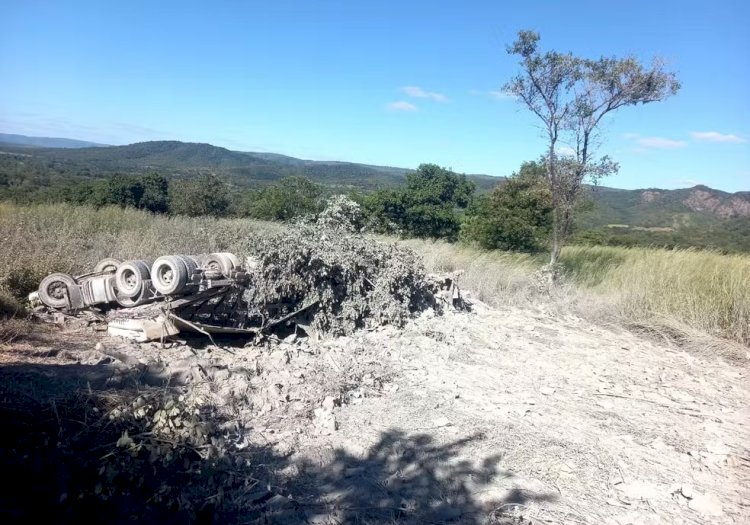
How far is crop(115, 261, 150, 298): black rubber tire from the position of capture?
5.33 metres

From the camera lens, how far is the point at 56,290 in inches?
224

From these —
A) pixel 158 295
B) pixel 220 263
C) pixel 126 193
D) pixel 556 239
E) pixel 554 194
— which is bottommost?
pixel 158 295

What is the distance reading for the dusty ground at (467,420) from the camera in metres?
2.85

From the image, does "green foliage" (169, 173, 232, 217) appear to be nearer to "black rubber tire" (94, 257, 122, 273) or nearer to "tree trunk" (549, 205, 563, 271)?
"tree trunk" (549, 205, 563, 271)

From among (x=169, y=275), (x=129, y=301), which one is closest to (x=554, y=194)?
(x=169, y=275)

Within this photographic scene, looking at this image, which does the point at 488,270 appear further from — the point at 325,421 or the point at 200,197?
the point at 200,197

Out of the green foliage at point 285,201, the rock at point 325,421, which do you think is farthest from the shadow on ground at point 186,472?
the green foliage at point 285,201

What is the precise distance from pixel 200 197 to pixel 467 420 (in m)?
19.0

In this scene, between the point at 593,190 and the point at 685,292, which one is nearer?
the point at 685,292

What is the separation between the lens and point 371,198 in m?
21.8

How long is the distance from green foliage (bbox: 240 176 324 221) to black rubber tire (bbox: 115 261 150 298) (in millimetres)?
12123

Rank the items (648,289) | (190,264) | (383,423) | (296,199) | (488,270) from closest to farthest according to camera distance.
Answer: (383,423) < (190,264) < (648,289) < (488,270) < (296,199)

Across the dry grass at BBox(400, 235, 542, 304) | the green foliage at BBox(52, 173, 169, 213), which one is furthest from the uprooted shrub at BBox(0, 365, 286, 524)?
the green foliage at BBox(52, 173, 169, 213)

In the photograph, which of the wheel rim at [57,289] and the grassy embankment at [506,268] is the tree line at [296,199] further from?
the wheel rim at [57,289]
